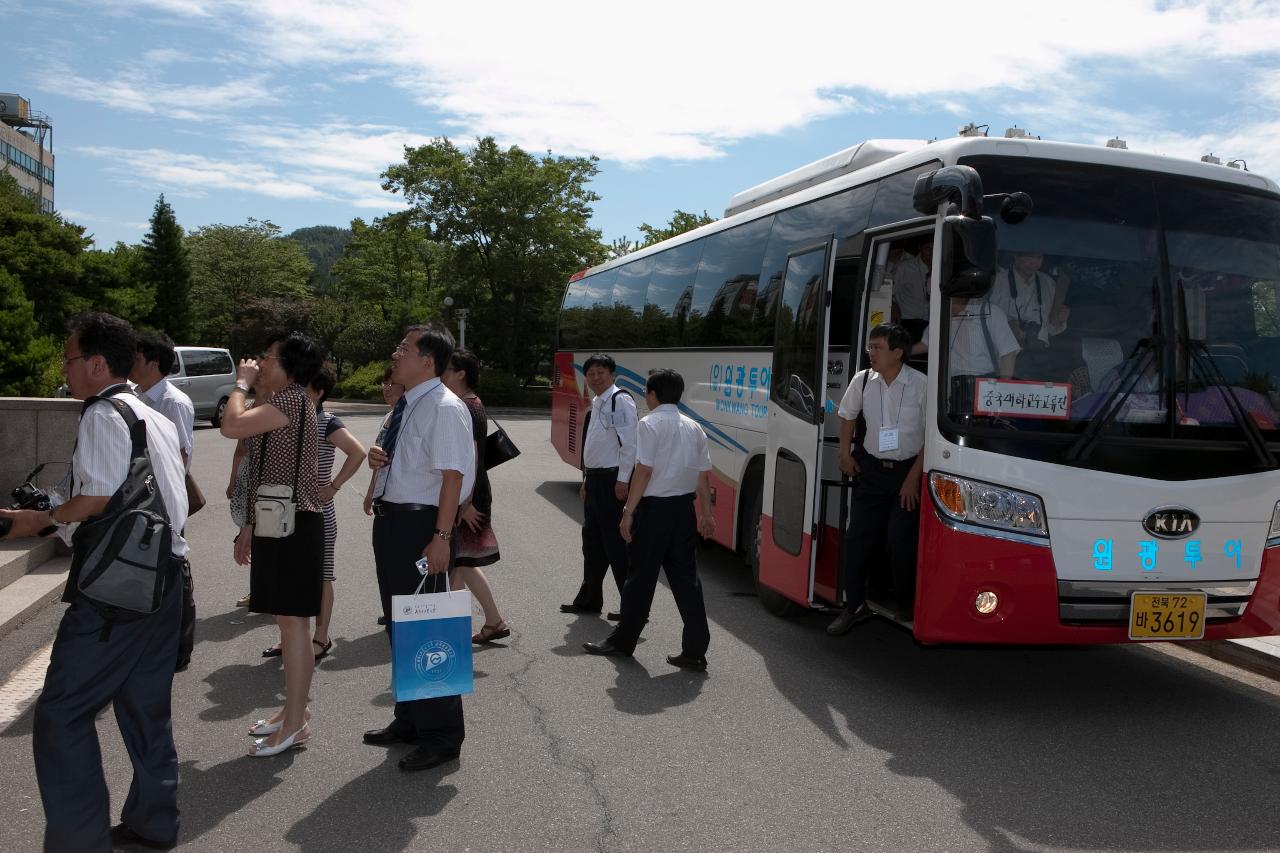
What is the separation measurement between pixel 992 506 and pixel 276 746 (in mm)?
3607

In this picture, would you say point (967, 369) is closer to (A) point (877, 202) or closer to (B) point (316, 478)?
(A) point (877, 202)

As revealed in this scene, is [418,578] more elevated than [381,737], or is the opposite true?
[418,578]

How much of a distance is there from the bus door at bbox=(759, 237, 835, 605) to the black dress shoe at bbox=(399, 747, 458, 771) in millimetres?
2812

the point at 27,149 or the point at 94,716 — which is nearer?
the point at 94,716

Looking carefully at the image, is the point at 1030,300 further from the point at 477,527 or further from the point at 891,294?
the point at 477,527

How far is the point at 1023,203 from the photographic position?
17.7 feet

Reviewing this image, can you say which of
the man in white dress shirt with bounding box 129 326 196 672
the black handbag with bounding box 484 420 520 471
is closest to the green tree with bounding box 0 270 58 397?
the man in white dress shirt with bounding box 129 326 196 672

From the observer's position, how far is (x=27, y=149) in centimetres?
8419

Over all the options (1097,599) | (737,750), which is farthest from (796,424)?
(737,750)

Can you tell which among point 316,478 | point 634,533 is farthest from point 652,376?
point 316,478

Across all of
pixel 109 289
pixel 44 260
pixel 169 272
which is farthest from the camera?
pixel 169 272

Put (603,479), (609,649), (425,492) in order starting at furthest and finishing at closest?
1. (603,479)
2. (609,649)
3. (425,492)

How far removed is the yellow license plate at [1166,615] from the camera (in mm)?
5363

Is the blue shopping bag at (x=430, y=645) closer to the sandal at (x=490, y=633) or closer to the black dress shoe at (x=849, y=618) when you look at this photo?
the sandal at (x=490, y=633)
